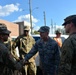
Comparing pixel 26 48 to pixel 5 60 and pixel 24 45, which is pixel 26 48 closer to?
pixel 24 45

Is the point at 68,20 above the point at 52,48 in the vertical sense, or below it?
above

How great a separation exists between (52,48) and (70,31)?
2.65 meters

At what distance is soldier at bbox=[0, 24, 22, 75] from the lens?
5.25 meters

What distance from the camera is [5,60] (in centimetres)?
528

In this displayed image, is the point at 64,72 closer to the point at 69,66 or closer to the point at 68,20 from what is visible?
the point at 69,66

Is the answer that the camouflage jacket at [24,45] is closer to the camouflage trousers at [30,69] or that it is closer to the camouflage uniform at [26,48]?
the camouflage uniform at [26,48]

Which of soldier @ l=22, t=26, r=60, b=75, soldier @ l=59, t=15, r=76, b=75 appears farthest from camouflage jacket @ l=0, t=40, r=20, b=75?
soldier @ l=22, t=26, r=60, b=75

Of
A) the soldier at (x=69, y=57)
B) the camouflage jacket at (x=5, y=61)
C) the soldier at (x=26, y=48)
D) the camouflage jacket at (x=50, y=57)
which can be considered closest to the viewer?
the soldier at (x=69, y=57)

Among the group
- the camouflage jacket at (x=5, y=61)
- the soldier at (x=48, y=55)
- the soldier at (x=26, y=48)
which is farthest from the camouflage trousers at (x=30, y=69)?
the camouflage jacket at (x=5, y=61)

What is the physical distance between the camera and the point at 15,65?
539 centimetres

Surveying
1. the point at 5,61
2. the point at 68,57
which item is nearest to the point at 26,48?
the point at 5,61

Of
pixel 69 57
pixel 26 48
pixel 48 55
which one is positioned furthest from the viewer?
pixel 26 48

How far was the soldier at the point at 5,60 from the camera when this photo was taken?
525 cm

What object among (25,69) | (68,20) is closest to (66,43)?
(68,20)
